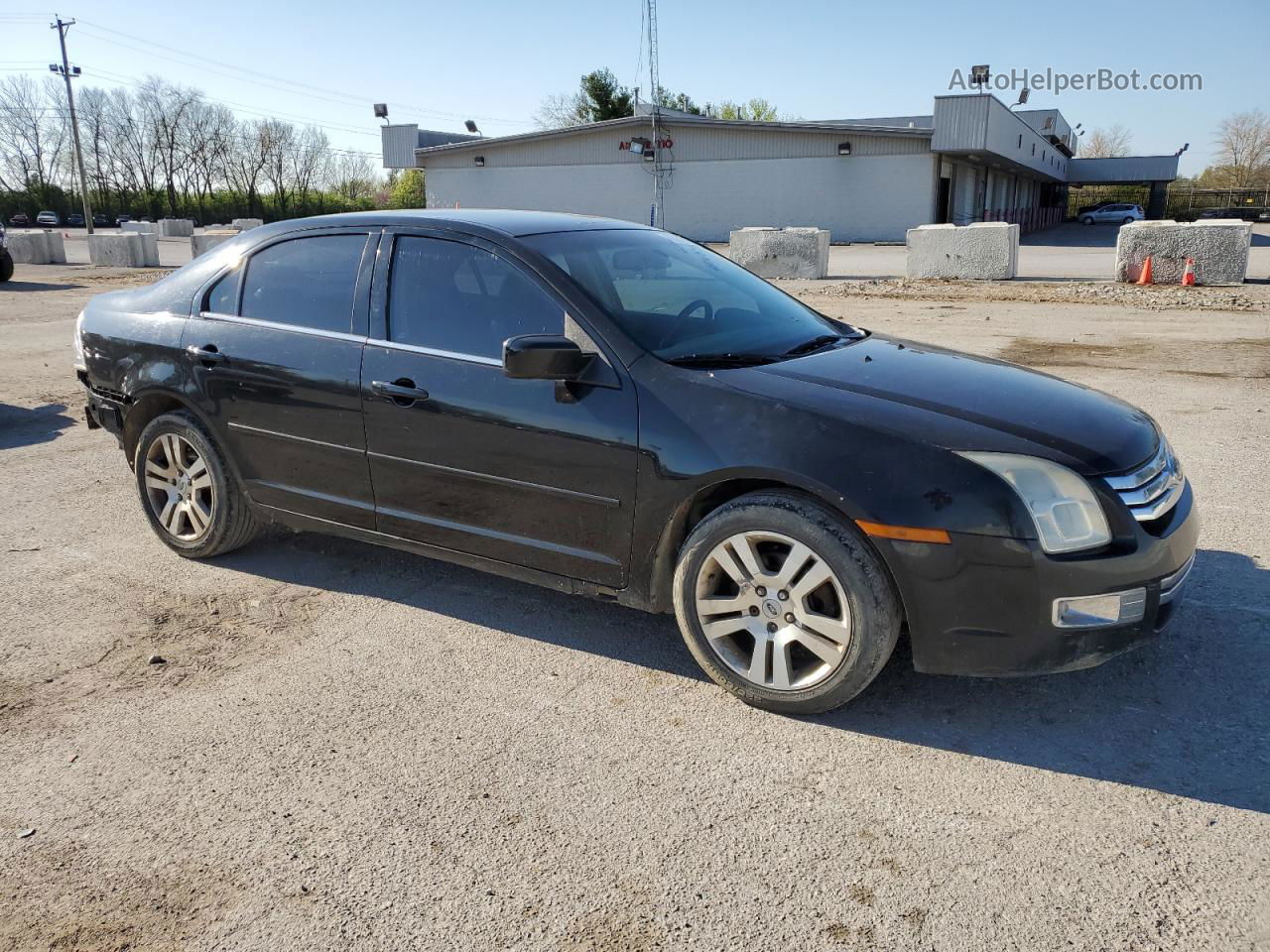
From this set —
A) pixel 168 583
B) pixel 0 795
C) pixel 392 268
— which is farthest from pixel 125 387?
pixel 0 795

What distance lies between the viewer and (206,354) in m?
4.64

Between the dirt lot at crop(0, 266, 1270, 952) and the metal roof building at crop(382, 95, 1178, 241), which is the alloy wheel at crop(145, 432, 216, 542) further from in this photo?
the metal roof building at crop(382, 95, 1178, 241)

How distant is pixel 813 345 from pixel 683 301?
56cm

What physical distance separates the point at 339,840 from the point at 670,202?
43.8m

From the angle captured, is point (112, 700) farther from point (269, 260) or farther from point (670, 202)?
point (670, 202)

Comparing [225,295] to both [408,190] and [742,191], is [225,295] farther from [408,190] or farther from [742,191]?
[408,190]

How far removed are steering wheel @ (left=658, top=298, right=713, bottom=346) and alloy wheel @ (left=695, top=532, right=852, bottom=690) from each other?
87cm

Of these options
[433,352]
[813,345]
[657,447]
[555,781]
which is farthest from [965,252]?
[555,781]

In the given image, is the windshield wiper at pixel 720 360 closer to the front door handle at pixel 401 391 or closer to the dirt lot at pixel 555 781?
the front door handle at pixel 401 391

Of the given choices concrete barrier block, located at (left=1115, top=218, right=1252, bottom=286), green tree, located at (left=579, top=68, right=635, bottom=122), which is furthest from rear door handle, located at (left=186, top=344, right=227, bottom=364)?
green tree, located at (left=579, top=68, right=635, bottom=122)

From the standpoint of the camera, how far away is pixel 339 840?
9.12ft

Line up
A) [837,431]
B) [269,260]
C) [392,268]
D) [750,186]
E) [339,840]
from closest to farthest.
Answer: [339,840], [837,431], [392,268], [269,260], [750,186]

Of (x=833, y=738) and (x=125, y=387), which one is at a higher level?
(x=125, y=387)

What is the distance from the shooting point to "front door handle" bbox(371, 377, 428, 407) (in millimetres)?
3981
